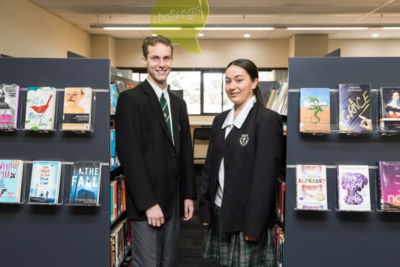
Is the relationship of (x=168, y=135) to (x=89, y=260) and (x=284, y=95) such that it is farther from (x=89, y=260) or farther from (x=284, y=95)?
(x=284, y=95)

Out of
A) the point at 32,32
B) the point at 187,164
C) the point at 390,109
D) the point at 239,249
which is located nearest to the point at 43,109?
the point at 187,164

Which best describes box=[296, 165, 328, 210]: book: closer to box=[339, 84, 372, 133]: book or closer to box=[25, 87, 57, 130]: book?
box=[339, 84, 372, 133]: book

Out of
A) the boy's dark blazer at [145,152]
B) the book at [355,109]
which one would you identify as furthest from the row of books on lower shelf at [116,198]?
the book at [355,109]

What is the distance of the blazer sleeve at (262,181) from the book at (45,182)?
1131 millimetres

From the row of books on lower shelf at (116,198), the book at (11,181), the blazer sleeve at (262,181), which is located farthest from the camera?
the row of books on lower shelf at (116,198)

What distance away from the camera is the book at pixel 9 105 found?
5.79 feet

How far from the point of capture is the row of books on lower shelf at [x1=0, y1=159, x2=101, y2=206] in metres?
1.73

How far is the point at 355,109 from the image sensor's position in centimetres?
162

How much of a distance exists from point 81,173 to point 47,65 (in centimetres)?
68

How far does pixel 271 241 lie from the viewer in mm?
1679

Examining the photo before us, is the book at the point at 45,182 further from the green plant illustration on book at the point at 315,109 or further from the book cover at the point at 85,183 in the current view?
the green plant illustration on book at the point at 315,109

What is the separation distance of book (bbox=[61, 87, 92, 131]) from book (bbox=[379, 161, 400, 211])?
66.6 inches

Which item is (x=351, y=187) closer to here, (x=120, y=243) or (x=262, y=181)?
(x=262, y=181)

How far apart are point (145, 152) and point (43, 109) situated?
0.67m
